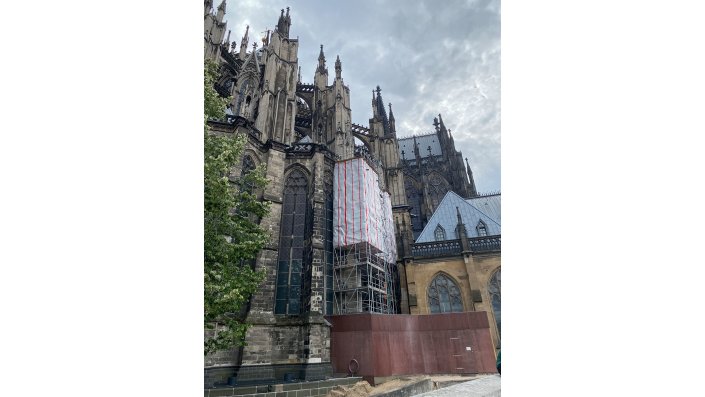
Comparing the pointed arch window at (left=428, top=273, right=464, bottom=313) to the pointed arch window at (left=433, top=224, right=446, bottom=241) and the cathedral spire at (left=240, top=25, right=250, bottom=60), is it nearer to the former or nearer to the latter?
the pointed arch window at (left=433, top=224, right=446, bottom=241)

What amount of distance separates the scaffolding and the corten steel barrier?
4.46ft

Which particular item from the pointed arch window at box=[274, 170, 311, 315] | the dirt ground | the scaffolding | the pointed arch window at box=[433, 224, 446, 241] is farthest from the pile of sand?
the pointed arch window at box=[433, 224, 446, 241]

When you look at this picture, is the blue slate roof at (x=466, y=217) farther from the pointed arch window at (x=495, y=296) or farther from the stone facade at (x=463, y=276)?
the pointed arch window at (x=495, y=296)

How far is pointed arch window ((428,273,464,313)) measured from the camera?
15.9 meters

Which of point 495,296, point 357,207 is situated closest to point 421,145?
point 495,296

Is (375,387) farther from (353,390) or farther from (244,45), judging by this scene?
(244,45)

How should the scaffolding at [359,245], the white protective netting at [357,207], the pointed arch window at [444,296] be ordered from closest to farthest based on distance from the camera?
1. the scaffolding at [359,245]
2. the white protective netting at [357,207]
3. the pointed arch window at [444,296]

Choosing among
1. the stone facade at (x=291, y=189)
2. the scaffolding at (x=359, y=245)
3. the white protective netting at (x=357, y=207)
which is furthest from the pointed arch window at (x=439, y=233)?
the scaffolding at (x=359, y=245)

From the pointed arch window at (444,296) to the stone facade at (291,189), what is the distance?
1.33 meters

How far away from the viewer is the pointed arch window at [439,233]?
18.9 metres

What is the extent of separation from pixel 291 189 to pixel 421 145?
27.9 m

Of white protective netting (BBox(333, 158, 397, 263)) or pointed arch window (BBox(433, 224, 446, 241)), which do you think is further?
pointed arch window (BBox(433, 224, 446, 241))
